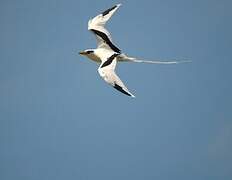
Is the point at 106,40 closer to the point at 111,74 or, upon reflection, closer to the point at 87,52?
the point at 87,52

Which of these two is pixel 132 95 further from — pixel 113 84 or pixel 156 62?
pixel 156 62

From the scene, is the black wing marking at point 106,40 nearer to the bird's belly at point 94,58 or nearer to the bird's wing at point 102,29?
the bird's wing at point 102,29

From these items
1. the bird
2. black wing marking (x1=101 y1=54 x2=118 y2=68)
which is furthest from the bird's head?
black wing marking (x1=101 y1=54 x2=118 y2=68)

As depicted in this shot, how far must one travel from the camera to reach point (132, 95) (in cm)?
2302

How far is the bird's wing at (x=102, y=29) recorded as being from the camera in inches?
1164

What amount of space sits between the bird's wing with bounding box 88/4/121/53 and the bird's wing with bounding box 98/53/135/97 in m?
1.28

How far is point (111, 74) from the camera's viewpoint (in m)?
25.8

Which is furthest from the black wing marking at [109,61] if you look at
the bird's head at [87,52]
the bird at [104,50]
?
the bird's head at [87,52]

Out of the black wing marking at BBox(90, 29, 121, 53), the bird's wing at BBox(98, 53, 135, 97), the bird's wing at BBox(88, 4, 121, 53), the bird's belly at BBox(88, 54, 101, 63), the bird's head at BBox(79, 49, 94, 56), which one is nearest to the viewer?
the bird's wing at BBox(98, 53, 135, 97)

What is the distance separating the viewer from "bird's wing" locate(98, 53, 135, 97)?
959 inches

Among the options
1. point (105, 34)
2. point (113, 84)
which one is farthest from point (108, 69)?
point (105, 34)

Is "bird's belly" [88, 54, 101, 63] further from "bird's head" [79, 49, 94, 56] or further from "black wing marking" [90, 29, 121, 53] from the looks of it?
"black wing marking" [90, 29, 121, 53]

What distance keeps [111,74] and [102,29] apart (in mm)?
4722

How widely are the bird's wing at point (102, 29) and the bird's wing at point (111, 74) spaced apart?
4.21 feet
